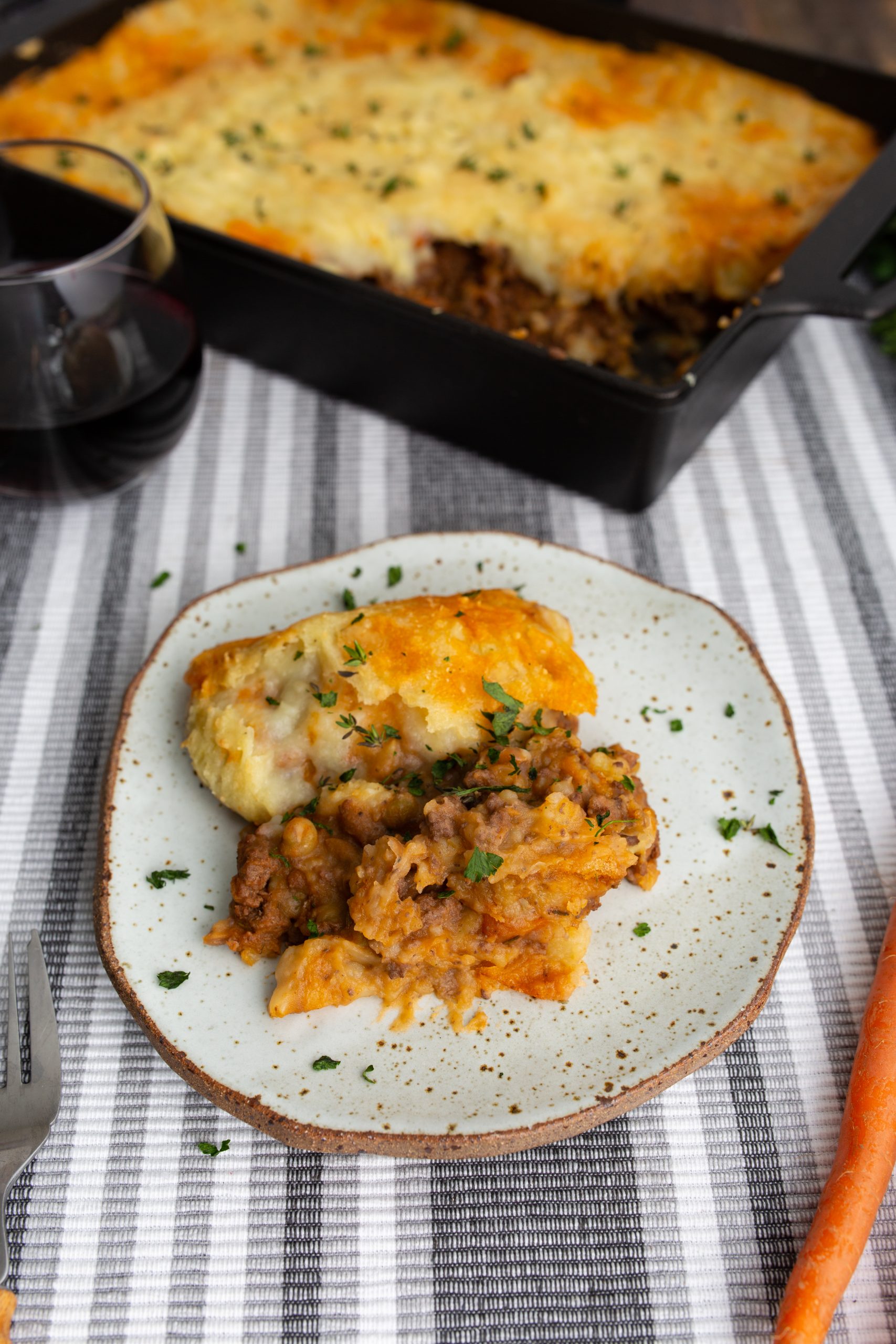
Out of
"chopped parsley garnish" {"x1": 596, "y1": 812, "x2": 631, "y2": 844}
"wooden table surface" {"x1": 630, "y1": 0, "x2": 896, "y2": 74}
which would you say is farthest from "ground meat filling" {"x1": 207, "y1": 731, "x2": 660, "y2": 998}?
"wooden table surface" {"x1": 630, "y1": 0, "x2": 896, "y2": 74}

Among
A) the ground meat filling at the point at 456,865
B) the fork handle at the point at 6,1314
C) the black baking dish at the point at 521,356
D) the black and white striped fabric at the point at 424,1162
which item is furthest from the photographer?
the black baking dish at the point at 521,356

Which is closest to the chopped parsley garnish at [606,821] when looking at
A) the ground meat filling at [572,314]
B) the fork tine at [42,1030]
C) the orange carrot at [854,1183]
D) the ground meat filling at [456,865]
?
the ground meat filling at [456,865]

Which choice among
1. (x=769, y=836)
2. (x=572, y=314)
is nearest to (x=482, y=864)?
(x=769, y=836)

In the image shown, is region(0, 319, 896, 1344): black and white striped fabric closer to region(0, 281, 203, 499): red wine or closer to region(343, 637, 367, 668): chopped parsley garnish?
region(0, 281, 203, 499): red wine

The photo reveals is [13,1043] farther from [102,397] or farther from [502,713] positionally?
[102,397]

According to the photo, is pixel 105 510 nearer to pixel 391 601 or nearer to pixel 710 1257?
pixel 391 601

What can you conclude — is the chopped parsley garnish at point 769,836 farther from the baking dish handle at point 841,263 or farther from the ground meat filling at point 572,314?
the ground meat filling at point 572,314
